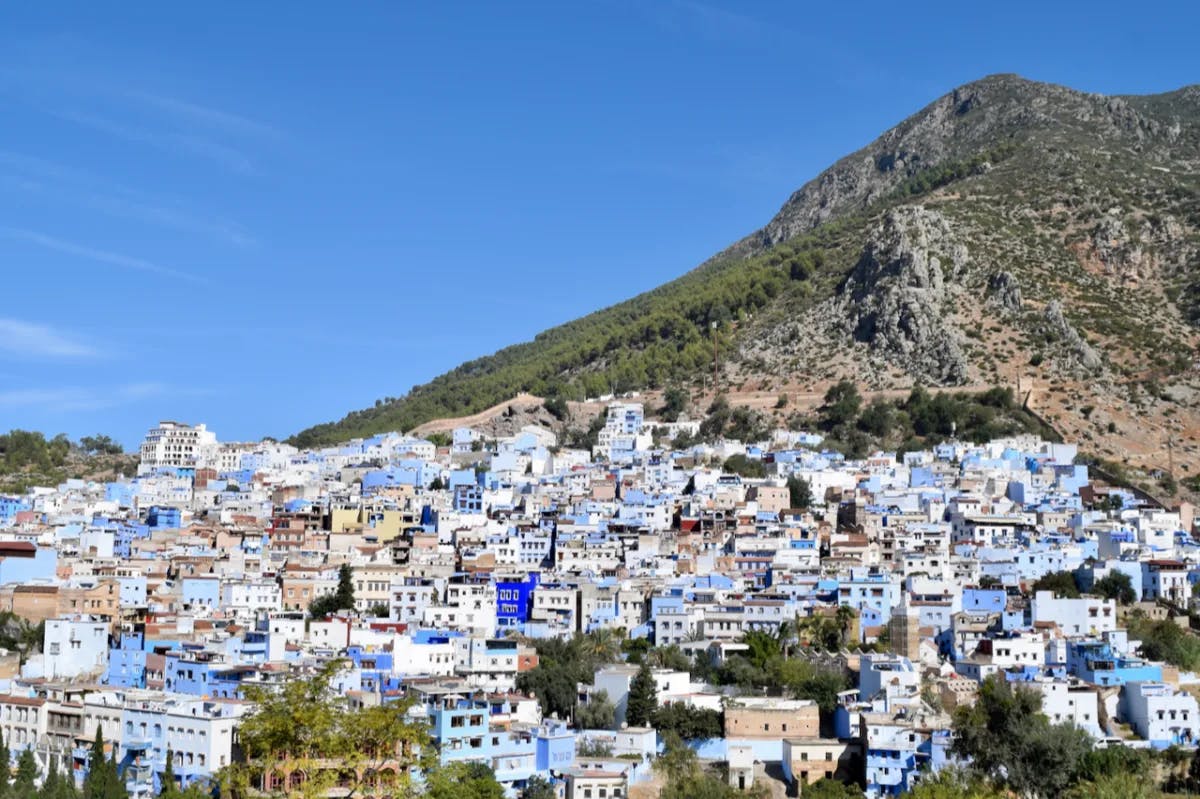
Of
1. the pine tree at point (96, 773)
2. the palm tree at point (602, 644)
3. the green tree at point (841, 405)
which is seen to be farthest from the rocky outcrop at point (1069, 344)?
the pine tree at point (96, 773)

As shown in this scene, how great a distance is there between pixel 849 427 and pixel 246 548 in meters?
30.7

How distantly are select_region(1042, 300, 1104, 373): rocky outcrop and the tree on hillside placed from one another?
41.8 metres

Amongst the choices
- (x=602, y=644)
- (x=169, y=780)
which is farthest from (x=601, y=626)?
(x=169, y=780)

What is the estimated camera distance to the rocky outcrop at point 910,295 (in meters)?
76.1

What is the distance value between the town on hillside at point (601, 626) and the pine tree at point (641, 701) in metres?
0.16

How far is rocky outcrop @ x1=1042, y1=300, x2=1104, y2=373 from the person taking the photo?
243ft

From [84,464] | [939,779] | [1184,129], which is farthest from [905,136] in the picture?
[939,779]

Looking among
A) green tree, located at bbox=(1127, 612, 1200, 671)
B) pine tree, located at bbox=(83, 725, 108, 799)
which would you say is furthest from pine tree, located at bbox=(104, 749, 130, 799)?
green tree, located at bbox=(1127, 612, 1200, 671)

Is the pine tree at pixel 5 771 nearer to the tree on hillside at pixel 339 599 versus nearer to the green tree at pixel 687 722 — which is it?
the tree on hillside at pixel 339 599

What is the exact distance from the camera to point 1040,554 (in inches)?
1852

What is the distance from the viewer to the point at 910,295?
77875 mm

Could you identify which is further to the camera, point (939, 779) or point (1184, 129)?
point (1184, 129)

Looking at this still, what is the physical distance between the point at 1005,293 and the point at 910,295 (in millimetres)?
4924

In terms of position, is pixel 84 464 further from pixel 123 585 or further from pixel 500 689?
pixel 500 689
